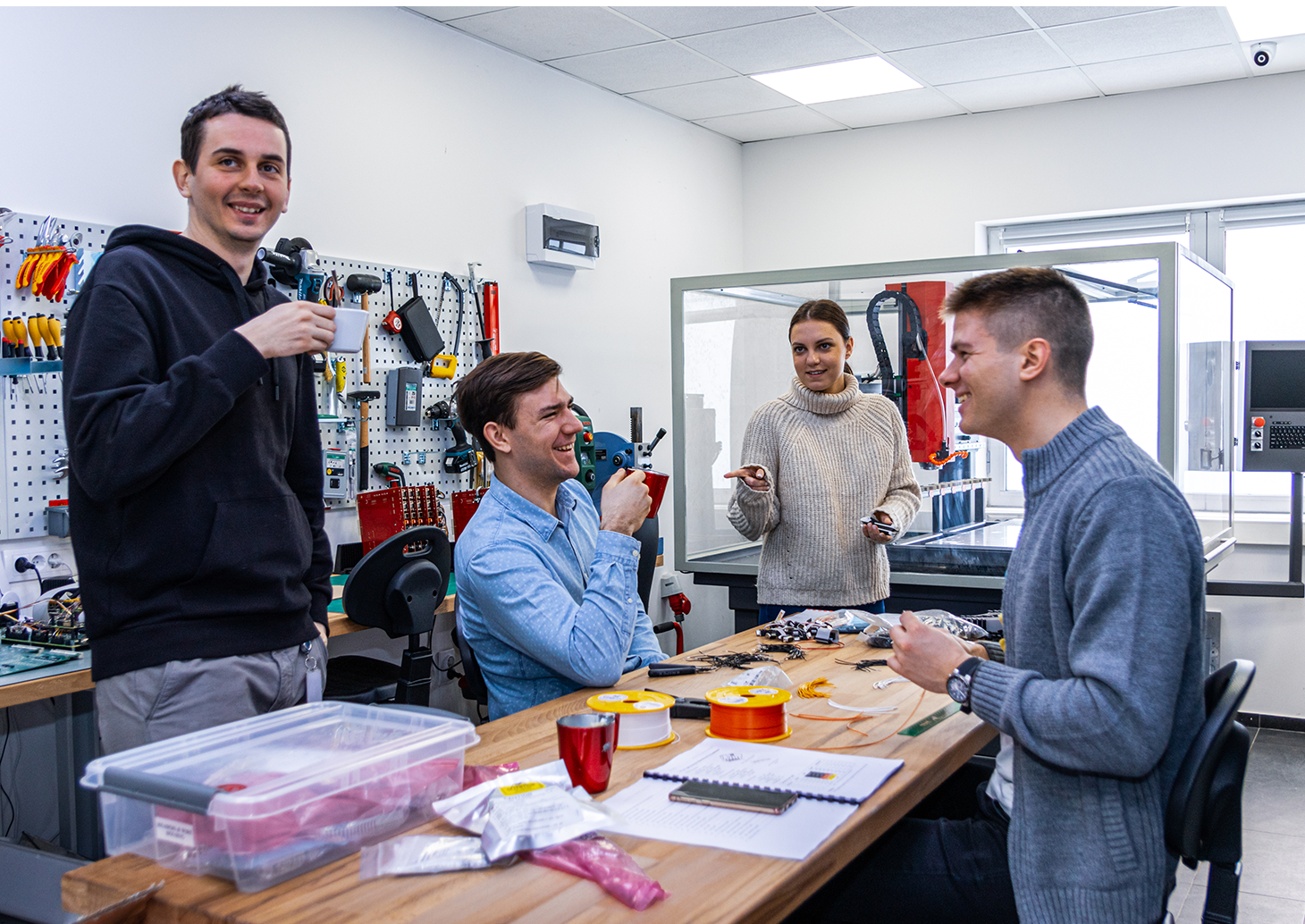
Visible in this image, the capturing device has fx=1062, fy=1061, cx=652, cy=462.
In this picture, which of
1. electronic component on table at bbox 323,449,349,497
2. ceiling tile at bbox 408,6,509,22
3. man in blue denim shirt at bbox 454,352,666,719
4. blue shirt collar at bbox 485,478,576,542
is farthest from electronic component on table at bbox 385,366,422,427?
blue shirt collar at bbox 485,478,576,542

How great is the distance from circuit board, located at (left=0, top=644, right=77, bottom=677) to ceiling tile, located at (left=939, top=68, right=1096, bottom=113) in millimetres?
4371

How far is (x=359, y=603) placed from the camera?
2680mm

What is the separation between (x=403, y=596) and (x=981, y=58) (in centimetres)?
349

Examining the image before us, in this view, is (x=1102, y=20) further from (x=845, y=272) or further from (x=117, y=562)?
(x=117, y=562)

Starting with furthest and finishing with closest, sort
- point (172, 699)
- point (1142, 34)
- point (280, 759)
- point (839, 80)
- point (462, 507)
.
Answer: point (839, 80) < point (1142, 34) < point (462, 507) < point (172, 699) < point (280, 759)

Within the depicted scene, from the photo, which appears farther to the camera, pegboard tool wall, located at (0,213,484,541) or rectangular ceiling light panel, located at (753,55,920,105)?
rectangular ceiling light panel, located at (753,55,920,105)

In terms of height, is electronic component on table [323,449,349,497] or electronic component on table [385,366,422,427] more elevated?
electronic component on table [385,366,422,427]

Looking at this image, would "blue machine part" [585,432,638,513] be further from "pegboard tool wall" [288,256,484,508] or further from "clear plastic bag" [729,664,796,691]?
"clear plastic bag" [729,664,796,691]

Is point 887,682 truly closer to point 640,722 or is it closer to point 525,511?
point 640,722

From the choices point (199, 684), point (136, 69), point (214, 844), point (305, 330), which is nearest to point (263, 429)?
point (305, 330)

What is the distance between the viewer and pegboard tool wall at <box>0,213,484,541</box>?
8.77 ft

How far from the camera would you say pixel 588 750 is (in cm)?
134

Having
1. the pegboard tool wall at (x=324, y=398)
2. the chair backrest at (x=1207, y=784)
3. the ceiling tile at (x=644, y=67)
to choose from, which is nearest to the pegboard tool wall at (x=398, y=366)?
the pegboard tool wall at (x=324, y=398)

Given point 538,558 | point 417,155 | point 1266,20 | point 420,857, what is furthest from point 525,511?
point 1266,20
